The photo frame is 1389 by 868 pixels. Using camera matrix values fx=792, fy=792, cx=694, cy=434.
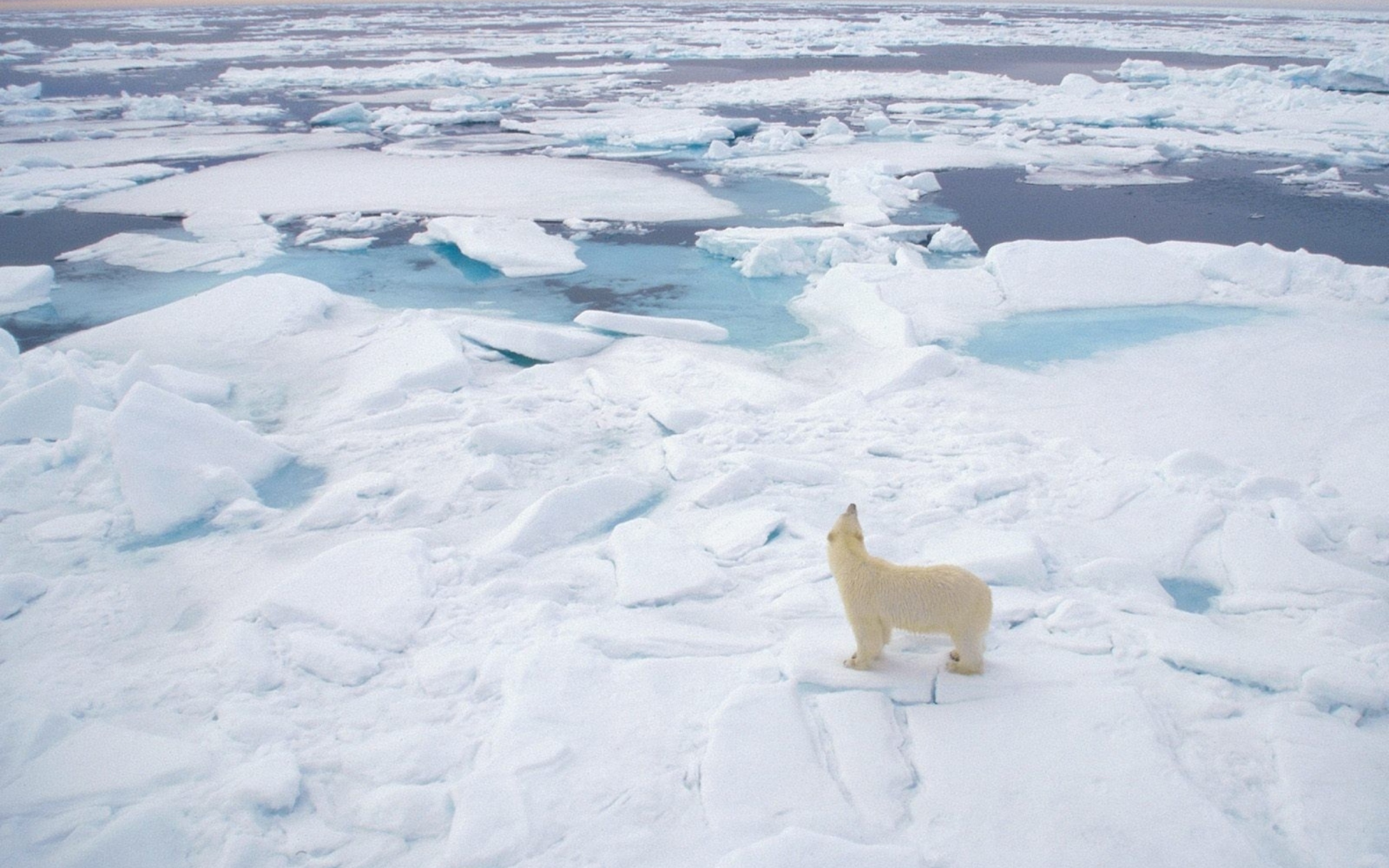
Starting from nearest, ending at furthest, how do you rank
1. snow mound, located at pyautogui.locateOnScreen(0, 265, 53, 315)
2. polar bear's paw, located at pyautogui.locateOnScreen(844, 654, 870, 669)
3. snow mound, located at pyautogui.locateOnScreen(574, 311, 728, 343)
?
polar bear's paw, located at pyautogui.locateOnScreen(844, 654, 870, 669) < snow mound, located at pyautogui.locateOnScreen(574, 311, 728, 343) < snow mound, located at pyautogui.locateOnScreen(0, 265, 53, 315)

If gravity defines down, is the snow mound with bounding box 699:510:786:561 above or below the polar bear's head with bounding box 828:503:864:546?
below

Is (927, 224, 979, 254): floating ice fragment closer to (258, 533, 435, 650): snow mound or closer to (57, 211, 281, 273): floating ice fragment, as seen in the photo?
(258, 533, 435, 650): snow mound

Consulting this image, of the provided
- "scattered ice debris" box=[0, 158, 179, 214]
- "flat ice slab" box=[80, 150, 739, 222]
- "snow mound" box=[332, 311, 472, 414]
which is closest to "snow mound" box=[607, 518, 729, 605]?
"snow mound" box=[332, 311, 472, 414]

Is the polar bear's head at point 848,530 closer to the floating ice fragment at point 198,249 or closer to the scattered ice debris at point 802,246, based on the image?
the scattered ice debris at point 802,246

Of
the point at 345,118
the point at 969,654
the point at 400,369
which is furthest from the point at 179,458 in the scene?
the point at 345,118

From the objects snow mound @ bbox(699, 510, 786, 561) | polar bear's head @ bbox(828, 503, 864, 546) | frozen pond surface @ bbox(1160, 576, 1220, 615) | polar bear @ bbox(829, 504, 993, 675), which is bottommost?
snow mound @ bbox(699, 510, 786, 561)

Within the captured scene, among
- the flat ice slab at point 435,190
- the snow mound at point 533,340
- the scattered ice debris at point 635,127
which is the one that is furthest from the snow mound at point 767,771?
the scattered ice debris at point 635,127
